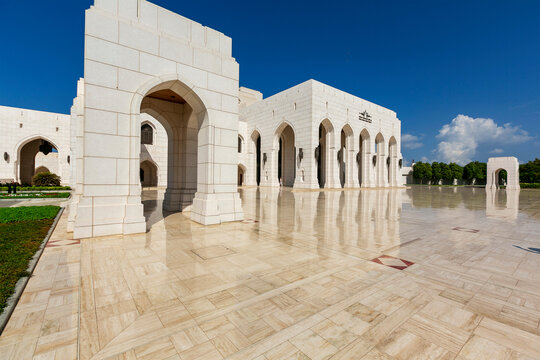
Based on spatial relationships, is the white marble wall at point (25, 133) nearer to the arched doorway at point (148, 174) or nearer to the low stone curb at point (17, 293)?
the arched doorway at point (148, 174)

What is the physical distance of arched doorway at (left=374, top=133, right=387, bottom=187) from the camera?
36281 millimetres

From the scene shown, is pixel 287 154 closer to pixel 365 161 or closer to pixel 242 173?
pixel 242 173

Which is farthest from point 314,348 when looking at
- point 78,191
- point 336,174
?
point 336,174

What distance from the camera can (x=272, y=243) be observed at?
18.3ft

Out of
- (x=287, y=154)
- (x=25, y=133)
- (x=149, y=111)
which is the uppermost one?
(x=25, y=133)

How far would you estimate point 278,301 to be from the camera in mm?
3037

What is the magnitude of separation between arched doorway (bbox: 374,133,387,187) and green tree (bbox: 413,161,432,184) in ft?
123

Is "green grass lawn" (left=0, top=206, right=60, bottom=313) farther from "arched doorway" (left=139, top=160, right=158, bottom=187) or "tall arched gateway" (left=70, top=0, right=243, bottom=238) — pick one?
"arched doorway" (left=139, top=160, right=158, bottom=187)

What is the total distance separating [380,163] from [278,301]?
37.8 metres

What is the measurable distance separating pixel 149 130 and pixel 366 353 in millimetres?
31328

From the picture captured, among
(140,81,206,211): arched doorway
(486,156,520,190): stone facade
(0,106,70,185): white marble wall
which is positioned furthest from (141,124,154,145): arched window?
(486,156,520,190): stone facade

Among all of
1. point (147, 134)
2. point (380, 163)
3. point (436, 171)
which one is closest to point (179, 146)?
point (147, 134)

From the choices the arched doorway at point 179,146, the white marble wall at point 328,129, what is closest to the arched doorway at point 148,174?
the white marble wall at point 328,129

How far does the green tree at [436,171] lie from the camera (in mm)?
67025
